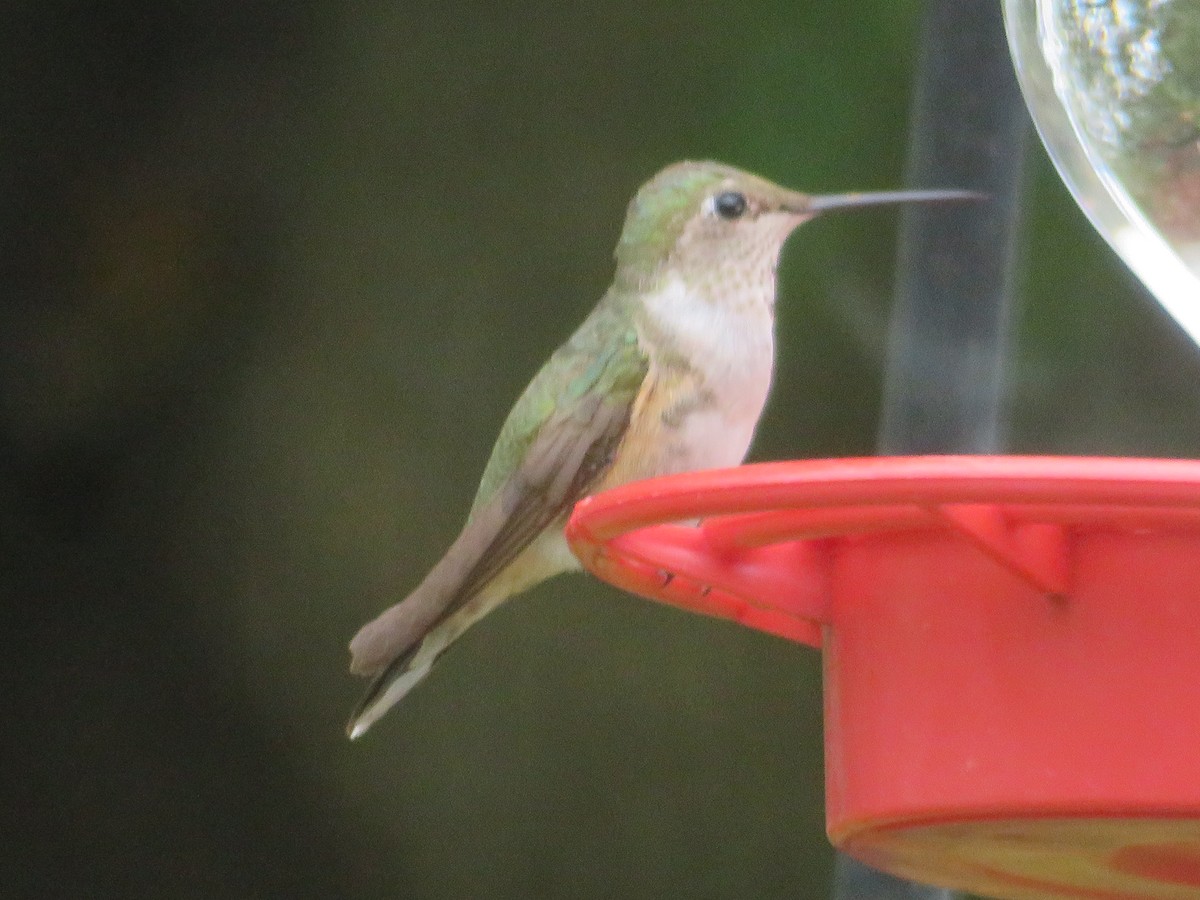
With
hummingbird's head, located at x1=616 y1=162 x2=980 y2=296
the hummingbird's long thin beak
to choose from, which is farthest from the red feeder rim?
hummingbird's head, located at x1=616 y1=162 x2=980 y2=296

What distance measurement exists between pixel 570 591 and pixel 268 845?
2.67ft

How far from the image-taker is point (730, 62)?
351 cm

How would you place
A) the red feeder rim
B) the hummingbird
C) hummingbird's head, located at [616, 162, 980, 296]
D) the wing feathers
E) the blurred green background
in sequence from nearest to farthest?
the red feeder rim < the wing feathers < the hummingbird < hummingbird's head, located at [616, 162, 980, 296] < the blurred green background

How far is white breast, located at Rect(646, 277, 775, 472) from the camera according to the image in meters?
2.44

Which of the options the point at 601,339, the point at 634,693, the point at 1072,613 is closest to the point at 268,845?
the point at 634,693

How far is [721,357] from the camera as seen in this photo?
99.1 inches

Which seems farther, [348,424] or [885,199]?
[348,424]

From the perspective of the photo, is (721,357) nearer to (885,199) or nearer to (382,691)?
(885,199)

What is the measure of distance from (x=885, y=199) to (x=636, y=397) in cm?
49

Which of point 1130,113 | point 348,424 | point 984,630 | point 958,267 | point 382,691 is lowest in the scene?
point 382,691

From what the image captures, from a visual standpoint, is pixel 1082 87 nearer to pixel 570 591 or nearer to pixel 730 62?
pixel 730 62

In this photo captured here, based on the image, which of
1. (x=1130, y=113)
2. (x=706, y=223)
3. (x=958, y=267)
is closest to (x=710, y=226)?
(x=706, y=223)

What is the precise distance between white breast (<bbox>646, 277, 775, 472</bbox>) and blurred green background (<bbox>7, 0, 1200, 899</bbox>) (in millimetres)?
752

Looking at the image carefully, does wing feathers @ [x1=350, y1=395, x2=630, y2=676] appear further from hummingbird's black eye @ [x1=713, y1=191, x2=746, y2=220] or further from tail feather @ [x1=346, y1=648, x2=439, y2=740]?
hummingbird's black eye @ [x1=713, y1=191, x2=746, y2=220]
